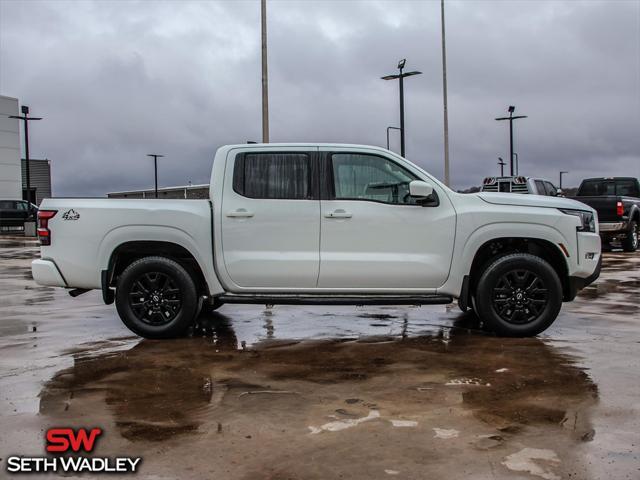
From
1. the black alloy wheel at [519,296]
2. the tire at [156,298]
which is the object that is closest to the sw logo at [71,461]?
the tire at [156,298]

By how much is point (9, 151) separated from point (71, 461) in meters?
52.5

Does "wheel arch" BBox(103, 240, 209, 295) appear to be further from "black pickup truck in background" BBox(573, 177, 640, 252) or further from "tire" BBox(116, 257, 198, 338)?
"black pickup truck in background" BBox(573, 177, 640, 252)

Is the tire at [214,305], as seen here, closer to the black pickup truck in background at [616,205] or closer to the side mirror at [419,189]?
the side mirror at [419,189]

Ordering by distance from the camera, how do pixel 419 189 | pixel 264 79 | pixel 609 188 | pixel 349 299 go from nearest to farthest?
pixel 419 189 < pixel 349 299 < pixel 264 79 < pixel 609 188

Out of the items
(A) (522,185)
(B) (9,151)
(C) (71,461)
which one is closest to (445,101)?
(A) (522,185)

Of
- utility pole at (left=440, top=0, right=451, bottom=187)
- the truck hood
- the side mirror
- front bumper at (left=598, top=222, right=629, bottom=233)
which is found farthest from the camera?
utility pole at (left=440, top=0, right=451, bottom=187)

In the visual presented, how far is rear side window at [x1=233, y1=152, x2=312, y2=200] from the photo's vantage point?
280 inches

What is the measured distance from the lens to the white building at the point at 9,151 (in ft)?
165

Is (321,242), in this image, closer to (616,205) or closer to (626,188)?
(616,205)

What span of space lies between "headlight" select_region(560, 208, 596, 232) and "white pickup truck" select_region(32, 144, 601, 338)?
0.07 ft

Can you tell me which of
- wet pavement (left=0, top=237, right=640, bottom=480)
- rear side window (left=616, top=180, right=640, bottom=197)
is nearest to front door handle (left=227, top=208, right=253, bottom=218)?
wet pavement (left=0, top=237, right=640, bottom=480)

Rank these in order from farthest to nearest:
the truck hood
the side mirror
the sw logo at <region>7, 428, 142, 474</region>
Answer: the truck hood < the side mirror < the sw logo at <region>7, 428, 142, 474</region>

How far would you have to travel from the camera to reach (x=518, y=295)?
23.2 feet

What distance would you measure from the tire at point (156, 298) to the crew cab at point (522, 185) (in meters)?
14.3
